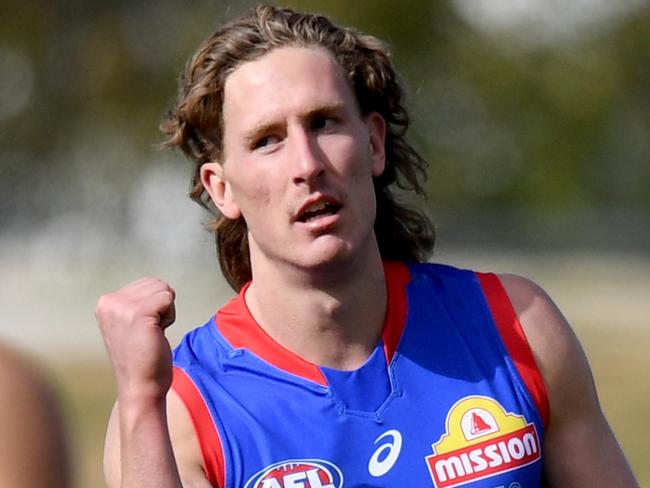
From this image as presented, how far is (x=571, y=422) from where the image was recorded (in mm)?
4285

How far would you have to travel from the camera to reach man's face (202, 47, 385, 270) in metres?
4.13

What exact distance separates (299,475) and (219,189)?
→ 36.3 inches

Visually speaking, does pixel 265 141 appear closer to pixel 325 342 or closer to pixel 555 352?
pixel 325 342

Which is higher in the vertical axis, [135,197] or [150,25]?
[150,25]

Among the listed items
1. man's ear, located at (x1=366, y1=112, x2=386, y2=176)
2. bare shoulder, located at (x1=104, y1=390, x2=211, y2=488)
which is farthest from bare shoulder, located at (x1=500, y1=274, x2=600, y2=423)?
bare shoulder, located at (x1=104, y1=390, x2=211, y2=488)

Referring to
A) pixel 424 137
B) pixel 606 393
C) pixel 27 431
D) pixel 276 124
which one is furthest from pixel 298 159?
pixel 424 137

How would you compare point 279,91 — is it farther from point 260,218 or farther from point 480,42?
point 480,42

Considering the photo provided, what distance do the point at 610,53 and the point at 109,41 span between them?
35.0ft

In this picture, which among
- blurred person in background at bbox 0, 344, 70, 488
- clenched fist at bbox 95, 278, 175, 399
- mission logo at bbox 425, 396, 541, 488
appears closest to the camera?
blurred person in background at bbox 0, 344, 70, 488

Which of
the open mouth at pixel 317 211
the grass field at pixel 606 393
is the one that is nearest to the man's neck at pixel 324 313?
the open mouth at pixel 317 211

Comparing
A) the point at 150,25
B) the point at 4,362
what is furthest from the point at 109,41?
the point at 4,362

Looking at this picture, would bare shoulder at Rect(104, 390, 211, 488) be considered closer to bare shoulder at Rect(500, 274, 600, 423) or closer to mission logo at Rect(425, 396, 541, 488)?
mission logo at Rect(425, 396, 541, 488)

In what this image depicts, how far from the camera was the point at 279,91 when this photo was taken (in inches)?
167

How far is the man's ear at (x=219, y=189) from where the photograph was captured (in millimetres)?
4410
